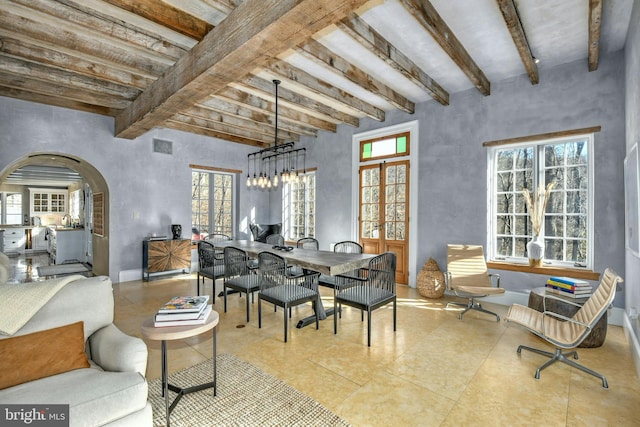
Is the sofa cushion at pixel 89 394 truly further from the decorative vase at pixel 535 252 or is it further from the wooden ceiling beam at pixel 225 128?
the wooden ceiling beam at pixel 225 128

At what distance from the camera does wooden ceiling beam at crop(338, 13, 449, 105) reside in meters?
2.91

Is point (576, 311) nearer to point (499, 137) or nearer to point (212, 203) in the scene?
point (499, 137)

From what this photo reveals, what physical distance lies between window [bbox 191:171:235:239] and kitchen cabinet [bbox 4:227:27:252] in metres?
7.31

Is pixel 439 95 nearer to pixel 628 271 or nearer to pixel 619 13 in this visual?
pixel 619 13

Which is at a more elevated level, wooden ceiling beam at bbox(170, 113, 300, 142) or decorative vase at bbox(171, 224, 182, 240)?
wooden ceiling beam at bbox(170, 113, 300, 142)

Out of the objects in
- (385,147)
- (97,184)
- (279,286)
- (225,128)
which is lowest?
(279,286)

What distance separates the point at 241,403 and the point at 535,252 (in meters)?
4.01

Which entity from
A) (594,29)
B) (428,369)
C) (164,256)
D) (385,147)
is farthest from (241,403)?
(385,147)

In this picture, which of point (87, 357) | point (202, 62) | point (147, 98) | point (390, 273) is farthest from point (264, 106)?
point (87, 357)

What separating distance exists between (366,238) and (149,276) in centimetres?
428

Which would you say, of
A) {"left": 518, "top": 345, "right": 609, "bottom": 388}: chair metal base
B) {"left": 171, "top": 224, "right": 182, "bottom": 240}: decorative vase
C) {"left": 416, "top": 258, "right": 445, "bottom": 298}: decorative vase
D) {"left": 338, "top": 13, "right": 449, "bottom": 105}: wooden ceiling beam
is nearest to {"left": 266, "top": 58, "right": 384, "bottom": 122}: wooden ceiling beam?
{"left": 338, "top": 13, "right": 449, "bottom": 105}: wooden ceiling beam

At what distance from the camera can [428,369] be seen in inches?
101

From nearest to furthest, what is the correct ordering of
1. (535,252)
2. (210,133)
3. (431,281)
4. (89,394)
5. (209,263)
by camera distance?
1. (89,394)
2. (535,252)
3. (209,263)
4. (431,281)
5. (210,133)

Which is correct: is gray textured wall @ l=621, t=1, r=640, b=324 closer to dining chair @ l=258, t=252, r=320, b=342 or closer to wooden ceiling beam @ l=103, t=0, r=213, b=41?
dining chair @ l=258, t=252, r=320, b=342
